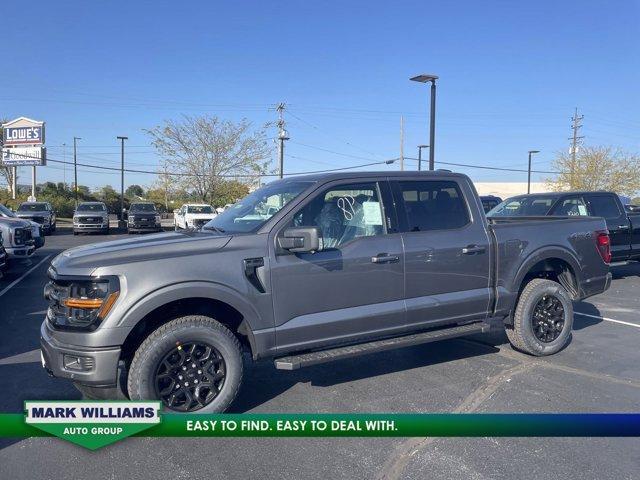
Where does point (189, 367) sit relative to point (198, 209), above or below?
below

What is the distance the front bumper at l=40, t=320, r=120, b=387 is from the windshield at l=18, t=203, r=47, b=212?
25.8 metres

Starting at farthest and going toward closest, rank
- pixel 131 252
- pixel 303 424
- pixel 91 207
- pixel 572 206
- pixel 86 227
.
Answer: pixel 91 207
pixel 86 227
pixel 572 206
pixel 131 252
pixel 303 424

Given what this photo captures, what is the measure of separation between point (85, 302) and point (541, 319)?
4.57 meters

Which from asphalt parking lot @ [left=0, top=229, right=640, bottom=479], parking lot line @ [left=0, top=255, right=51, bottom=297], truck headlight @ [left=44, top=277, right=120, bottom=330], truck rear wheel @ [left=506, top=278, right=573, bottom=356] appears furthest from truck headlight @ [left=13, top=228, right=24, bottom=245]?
truck rear wheel @ [left=506, top=278, right=573, bottom=356]

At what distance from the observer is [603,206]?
1059 cm

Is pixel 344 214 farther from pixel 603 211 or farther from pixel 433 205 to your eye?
pixel 603 211

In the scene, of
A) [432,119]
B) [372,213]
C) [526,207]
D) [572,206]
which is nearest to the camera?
[372,213]

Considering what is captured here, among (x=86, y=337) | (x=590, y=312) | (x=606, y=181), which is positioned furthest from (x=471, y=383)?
(x=606, y=181)

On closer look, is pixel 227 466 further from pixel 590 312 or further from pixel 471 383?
pixel 590 312

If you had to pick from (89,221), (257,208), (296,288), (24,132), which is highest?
(24,132)

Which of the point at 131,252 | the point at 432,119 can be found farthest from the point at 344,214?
the point at 432,119

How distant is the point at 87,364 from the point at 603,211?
10.2 m

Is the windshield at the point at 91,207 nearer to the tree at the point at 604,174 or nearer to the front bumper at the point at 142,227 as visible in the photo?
the front bumper at the point at 142,227

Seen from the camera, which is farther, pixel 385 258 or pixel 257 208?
pixel 257 208
